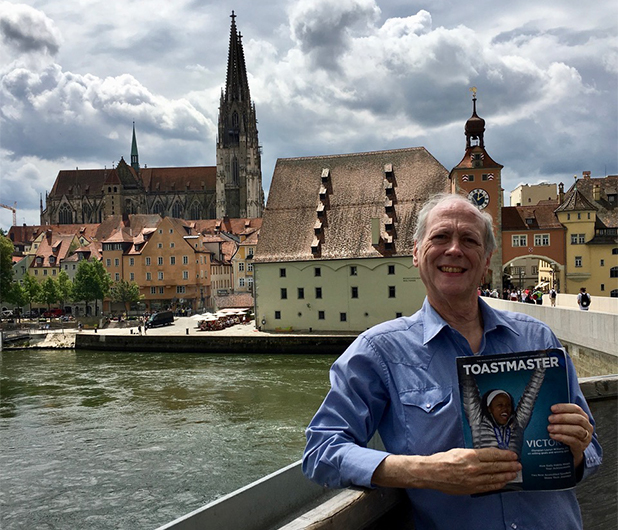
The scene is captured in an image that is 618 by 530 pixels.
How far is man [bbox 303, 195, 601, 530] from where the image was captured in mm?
2029

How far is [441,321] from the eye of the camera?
2.38 metres

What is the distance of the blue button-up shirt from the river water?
1035 cm

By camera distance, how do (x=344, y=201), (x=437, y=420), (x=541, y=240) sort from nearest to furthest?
(x=437, y=420)
(x=541, y=240)
(x=344, y=201)

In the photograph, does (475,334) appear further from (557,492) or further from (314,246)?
(314,246)

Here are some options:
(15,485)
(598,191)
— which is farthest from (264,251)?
(15,485)

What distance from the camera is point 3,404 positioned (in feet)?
77.2

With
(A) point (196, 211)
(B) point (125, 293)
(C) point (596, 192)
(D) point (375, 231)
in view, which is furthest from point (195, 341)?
(A) point (196, 211)

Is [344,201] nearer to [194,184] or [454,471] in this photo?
[454,471]

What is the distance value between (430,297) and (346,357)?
435 mm

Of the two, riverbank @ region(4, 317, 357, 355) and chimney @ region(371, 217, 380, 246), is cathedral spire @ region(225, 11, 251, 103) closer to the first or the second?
riverbank @ region(4, 317, 357, 355)

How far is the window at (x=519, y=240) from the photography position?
40.8 metres

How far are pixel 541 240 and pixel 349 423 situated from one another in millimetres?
41625

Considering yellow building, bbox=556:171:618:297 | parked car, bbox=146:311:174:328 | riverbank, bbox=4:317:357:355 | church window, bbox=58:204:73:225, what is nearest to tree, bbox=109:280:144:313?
parked car, bbox=146:311:174:328

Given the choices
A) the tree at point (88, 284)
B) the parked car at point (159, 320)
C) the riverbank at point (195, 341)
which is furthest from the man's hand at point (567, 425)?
the tree at point (88, 284)
